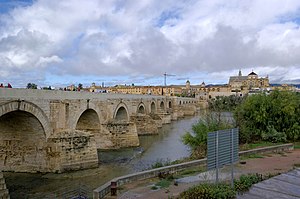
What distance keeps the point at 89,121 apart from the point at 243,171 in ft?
46.0

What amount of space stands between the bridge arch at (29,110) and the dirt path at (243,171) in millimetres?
6181

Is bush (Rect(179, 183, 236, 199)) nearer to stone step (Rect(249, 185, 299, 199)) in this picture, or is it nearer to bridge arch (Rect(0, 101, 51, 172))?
stone step (Rect(249, 185, 299, 199))

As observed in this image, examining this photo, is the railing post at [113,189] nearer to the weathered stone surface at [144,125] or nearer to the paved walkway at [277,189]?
the paved walkway at [277,189]

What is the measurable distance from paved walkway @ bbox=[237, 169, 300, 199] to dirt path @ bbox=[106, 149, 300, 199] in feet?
4.65

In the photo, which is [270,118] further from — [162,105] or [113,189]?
[162,105]

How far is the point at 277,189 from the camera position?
6.74m

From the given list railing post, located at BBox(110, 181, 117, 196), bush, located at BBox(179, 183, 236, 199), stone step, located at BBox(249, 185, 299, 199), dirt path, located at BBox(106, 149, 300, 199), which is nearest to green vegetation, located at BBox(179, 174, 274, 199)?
bush, located at BBox(179, 183, 236, 199)

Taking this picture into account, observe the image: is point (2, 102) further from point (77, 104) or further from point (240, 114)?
point (240, 114)

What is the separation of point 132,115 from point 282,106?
14.8 meters

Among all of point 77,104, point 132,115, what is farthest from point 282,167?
point 132,115

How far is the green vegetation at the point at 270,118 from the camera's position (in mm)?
16359

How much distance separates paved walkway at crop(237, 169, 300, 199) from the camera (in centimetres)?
627

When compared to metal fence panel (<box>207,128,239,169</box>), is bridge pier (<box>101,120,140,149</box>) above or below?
below

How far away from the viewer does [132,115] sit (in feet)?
A: 94.7
